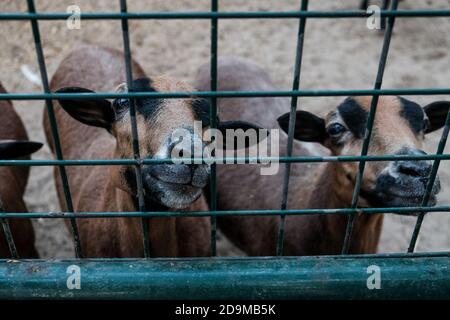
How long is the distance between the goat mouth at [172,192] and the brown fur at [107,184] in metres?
0.19

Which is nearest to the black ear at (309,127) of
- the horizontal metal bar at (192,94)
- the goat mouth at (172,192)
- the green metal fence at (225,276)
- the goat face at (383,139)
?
the goat face at (383,139)

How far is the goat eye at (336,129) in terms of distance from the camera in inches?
129

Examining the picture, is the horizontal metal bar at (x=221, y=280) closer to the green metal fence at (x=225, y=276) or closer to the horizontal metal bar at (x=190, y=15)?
the green metal fence at (x=225, y=276)

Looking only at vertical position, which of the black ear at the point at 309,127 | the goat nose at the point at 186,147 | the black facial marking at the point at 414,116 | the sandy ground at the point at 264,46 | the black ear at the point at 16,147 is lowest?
the goat nose at the point at 186,147

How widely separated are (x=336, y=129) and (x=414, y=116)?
463mm

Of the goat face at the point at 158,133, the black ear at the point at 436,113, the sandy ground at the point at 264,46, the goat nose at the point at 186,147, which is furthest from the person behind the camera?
the sandy ground at the point at 264,46

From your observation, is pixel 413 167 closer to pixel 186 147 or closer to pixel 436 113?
pixel 436 113

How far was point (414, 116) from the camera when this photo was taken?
3.13 metres

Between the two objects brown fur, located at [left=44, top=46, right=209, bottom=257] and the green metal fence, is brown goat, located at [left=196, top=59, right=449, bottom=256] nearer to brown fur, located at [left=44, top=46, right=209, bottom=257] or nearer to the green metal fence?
brown fur, located at [left=44, top=46, right=209, bottom=257]

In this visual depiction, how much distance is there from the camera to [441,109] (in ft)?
10.8

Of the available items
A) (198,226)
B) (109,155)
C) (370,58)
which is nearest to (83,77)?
(109,155)

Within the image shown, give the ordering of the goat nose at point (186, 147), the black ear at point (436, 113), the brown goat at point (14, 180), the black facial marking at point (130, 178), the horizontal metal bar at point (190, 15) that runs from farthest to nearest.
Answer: the black ear at point (436, 113) → the brown goat at point (14, 180) → the black facial marking at point (130, 178) → the goat nose at point (186, 147) → the horizontal metal bar at point (190, 15)

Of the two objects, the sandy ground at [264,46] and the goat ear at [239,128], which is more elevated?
the sandy ground at [264,46]
